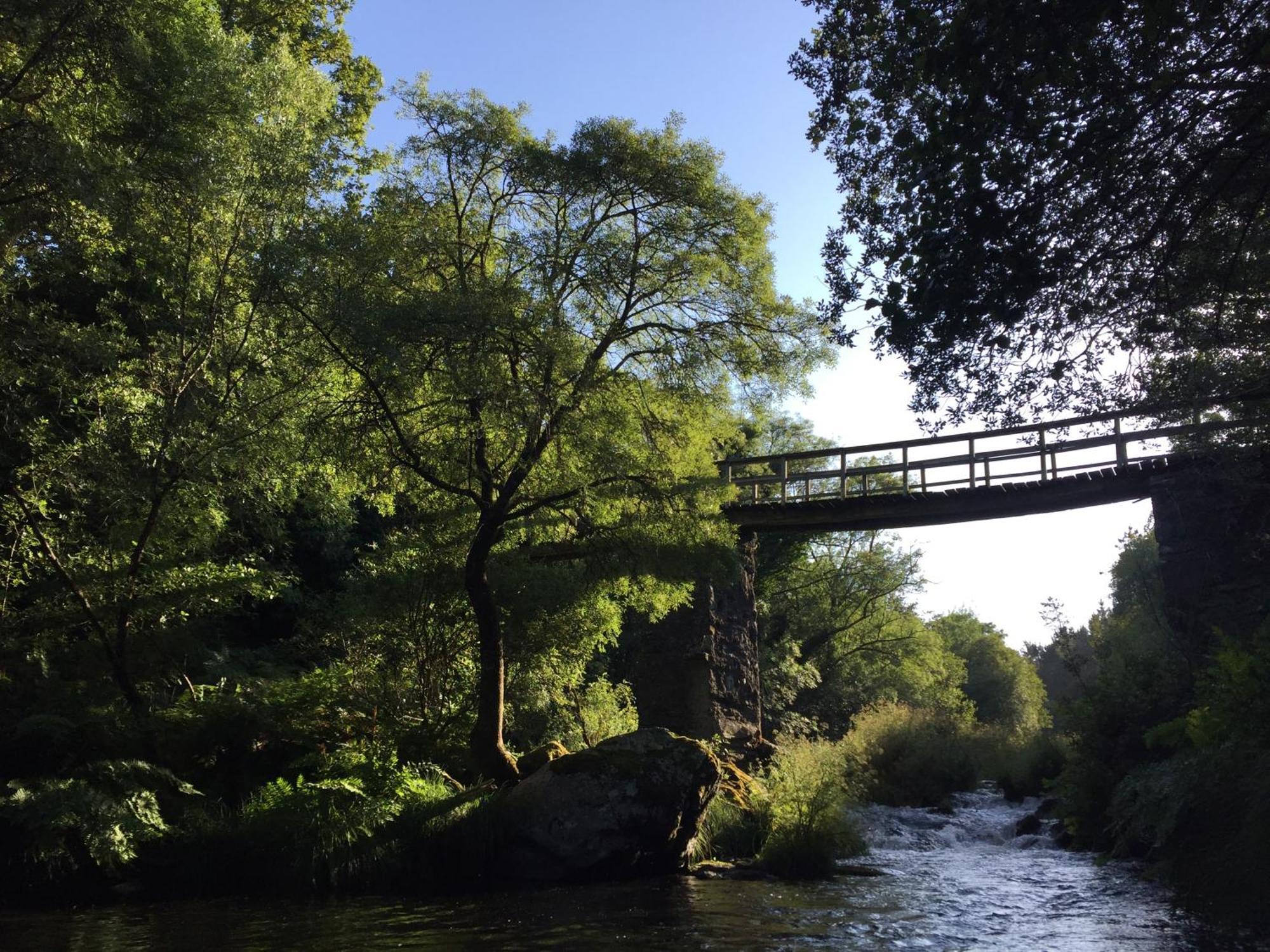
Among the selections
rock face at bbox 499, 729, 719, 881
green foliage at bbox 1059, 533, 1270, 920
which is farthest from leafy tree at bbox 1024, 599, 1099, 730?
rock face at bbox 499, 729, 719, 881

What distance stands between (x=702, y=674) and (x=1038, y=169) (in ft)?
41.0

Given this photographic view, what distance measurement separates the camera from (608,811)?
1037 centimetres

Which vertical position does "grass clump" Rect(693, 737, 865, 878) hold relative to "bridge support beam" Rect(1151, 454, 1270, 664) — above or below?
below

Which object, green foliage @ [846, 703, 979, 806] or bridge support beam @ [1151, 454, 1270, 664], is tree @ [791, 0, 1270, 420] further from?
green foliage @ [846, 703, 979, 806]

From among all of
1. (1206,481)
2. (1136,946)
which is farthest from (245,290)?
(1206,481)

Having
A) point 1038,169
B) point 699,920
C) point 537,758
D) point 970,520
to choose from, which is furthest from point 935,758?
point 1038,169

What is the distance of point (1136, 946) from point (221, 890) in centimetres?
831

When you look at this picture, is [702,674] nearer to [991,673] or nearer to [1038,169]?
[1038,169]

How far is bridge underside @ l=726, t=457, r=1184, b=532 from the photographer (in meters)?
17.0

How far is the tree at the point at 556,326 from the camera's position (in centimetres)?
1116

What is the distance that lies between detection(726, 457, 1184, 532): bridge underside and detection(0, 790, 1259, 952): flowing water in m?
7.91

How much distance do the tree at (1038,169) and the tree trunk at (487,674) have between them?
6.34 metres

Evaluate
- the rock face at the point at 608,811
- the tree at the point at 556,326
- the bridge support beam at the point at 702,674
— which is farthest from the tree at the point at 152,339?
the bridge support beam at the point at 702,674

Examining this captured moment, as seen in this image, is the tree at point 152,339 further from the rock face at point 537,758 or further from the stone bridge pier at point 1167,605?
the stone bridge pier at point 1167,605
